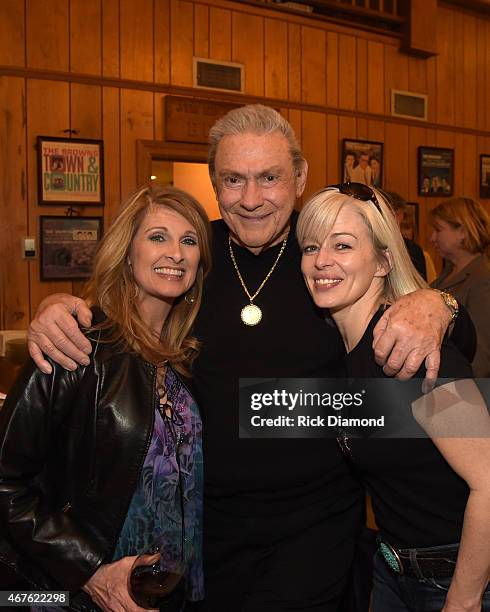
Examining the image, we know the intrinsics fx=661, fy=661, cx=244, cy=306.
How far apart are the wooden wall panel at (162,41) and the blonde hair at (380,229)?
4.15m

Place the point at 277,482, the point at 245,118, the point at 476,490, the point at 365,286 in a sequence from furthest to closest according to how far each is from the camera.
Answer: the point at 245,118 → the point at 277,482 → the point at 365,286 → the point at 476,490

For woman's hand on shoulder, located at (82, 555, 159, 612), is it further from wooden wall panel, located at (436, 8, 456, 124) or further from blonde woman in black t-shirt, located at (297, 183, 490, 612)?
wooden wall panel, located at (436, 8, 456, 124)

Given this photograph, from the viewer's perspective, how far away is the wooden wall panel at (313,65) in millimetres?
6254

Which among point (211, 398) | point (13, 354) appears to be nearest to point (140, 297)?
point (211, 398)

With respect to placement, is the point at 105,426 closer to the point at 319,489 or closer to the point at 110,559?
the point at 110,559

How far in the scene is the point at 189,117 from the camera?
5.58 meters

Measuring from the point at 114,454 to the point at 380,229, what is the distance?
879 millimetres

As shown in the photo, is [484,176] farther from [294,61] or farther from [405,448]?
[405,448]

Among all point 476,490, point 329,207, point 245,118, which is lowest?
point 476,490

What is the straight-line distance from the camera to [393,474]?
160 cm

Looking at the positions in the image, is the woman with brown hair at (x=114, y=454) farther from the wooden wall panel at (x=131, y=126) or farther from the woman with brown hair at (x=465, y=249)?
the wooden wall panel at (x=131, y=126)

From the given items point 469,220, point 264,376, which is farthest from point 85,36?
point 264,376

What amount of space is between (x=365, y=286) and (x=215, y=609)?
101 centimetres

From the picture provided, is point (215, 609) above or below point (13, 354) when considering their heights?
below
